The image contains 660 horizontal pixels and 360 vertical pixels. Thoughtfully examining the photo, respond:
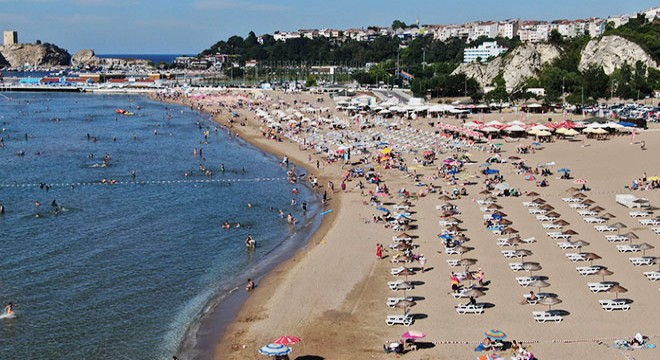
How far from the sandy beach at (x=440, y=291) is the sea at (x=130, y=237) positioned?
5.92 ft

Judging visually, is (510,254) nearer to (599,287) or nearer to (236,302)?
(599,287)

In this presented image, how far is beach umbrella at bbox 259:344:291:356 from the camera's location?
1745 cm

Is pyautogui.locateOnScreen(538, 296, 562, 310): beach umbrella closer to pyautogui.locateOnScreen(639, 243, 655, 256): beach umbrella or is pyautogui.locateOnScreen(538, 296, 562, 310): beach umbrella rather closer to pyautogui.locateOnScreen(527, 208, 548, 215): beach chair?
pyautogui.locateOnScreen(639, 243, 655, 256): beach umbrella

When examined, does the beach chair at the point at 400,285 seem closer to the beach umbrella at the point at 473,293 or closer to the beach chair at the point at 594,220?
the beach umbrella at the point at 473,293

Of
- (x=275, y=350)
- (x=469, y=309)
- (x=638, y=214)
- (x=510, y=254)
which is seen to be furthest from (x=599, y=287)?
(x=275, y=350)

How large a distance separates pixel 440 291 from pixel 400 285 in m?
1.27

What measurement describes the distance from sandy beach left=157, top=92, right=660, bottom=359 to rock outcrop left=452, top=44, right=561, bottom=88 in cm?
5432

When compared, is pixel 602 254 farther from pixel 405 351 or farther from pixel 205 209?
pixel 205 209

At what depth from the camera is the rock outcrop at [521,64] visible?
90312 mm

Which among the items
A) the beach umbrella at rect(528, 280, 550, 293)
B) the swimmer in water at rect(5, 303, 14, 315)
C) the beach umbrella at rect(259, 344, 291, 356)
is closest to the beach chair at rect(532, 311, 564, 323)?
the beach umbrella at rect(528, 280, 550, 293)

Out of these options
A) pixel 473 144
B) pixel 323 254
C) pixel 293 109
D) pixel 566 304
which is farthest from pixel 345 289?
pixel 293 109

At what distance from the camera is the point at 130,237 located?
3081 cm

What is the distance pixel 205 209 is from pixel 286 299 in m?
14.6

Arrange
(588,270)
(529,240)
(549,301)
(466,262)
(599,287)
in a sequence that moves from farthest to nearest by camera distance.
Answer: (529,240) → (466,262) → (588,270) → (599,287) → (549,301)
